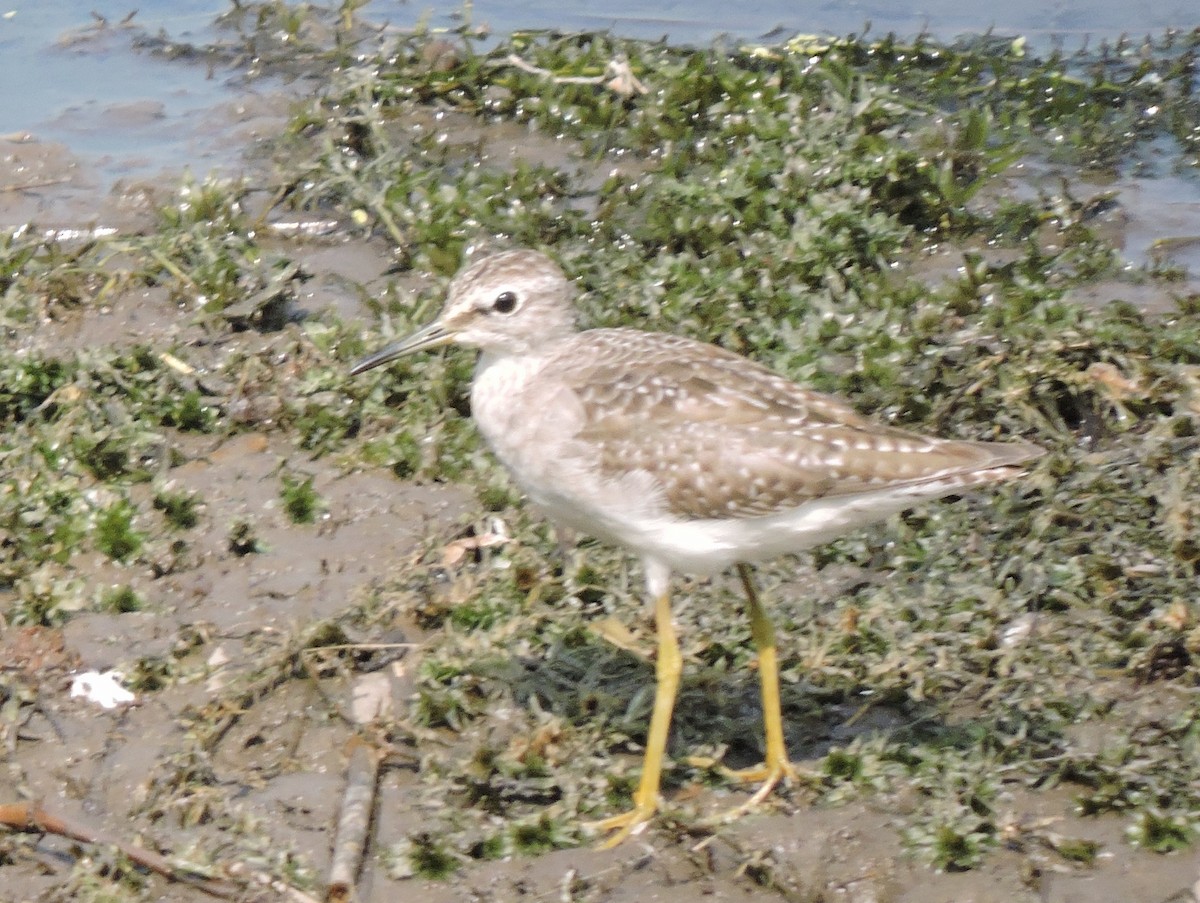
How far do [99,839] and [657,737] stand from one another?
5.90 ft

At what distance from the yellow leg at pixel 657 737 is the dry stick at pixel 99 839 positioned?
122 centimetres

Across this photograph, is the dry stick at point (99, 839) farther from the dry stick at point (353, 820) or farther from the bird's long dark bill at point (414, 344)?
the bird's long dark bill at point (414, 344)

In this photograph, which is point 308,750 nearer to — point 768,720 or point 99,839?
point 99,839

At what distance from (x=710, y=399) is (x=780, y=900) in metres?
1.67

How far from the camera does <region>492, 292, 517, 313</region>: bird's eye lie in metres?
5.82

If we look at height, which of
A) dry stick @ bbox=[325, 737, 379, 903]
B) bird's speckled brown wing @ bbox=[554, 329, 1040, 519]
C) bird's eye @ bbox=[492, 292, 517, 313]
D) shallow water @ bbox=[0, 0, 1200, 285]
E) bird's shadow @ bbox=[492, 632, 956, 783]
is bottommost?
bird's shadow @ bbox=[492, 632, 956, 783]

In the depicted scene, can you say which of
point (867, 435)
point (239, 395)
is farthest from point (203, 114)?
point (867, 435)

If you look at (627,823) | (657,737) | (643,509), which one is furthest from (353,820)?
(643,509)

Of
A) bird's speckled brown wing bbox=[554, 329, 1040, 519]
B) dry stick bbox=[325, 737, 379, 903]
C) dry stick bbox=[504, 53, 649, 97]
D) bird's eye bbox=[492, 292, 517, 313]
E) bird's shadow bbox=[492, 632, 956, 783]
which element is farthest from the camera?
dry stick bbox=[504, 53, 649, 97]

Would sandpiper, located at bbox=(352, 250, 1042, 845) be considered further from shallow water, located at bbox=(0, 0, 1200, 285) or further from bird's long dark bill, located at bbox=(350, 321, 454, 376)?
shallow water, located at bbox=(0, 0, 1200, 285)

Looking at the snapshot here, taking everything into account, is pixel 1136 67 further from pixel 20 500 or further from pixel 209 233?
pixel 20 500

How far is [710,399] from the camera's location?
552cm

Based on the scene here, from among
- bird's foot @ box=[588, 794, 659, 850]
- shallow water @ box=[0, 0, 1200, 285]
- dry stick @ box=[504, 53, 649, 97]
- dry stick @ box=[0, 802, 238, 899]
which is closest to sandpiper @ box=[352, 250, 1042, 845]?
bird's foot @ box=[588, 794, 659, 850]

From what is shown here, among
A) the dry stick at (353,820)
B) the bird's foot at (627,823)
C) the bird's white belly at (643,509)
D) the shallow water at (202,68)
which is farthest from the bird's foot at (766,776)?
the shallow water at (202,68)
